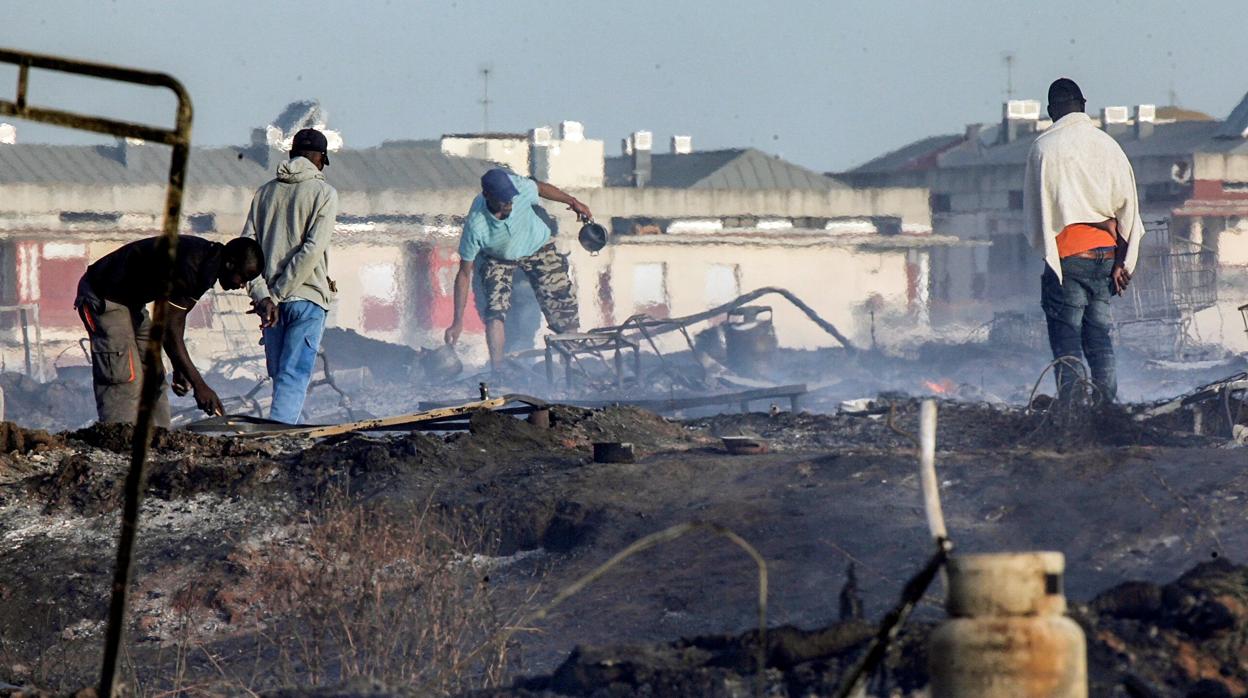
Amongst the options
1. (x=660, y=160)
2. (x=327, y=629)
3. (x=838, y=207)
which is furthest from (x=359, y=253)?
(x=327, y=629)

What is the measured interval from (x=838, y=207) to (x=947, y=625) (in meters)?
39.7

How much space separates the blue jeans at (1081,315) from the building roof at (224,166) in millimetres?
32044

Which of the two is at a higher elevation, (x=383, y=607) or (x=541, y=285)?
(x=541, y=285)

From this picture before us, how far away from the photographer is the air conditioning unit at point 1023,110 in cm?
5222

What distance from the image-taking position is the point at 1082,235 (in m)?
9.09

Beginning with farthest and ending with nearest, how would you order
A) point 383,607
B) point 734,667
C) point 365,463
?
point 365,463, point 383,607, point 734,667

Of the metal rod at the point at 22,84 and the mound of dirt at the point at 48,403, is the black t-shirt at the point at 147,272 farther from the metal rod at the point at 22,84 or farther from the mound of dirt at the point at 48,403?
the mound of dirt at the point at 48,403

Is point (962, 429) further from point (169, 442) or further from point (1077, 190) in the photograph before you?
point (169, 442)

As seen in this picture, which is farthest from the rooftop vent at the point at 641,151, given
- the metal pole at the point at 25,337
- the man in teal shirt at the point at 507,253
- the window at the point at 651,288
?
the man in teal shirt at the point at 507,253

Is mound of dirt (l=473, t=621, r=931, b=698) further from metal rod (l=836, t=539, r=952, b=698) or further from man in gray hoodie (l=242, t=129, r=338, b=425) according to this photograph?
man in gray hoodie (l=242, t=129, r=338, b=425)

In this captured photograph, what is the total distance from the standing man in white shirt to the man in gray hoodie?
146 inches

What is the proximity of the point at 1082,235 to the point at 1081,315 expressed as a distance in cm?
41

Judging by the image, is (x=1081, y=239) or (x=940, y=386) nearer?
(x=1081, y=239)

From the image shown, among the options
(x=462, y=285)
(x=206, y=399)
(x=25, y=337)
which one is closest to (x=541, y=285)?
(x=462, y=285)
